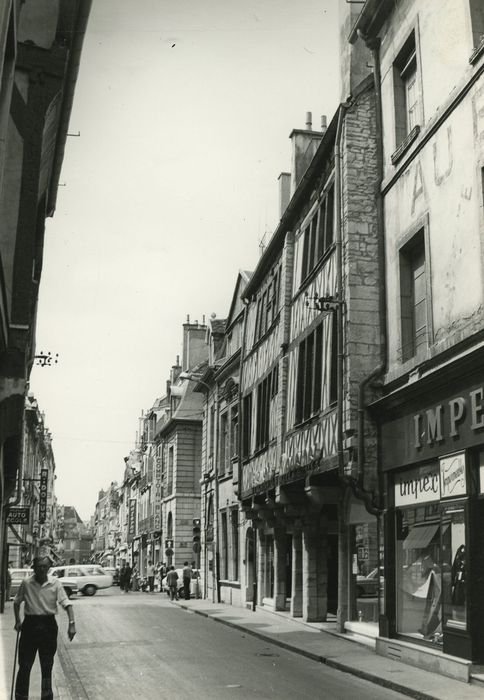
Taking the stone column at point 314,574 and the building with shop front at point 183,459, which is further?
the building with shop front at point 183,459

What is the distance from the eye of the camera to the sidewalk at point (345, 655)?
10.3 meters

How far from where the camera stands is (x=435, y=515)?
12695 millimetres

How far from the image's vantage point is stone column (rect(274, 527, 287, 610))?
74.7ft

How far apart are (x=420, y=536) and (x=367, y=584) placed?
387cm

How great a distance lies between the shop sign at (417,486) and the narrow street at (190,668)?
294cm

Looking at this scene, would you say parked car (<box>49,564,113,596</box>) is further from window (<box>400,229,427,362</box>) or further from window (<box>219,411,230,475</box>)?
window (<box>400,229,427,362</box>)

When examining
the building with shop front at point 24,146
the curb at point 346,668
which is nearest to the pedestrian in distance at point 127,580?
the curb at point 346,668

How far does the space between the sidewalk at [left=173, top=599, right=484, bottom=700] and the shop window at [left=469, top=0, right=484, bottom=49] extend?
346 inches

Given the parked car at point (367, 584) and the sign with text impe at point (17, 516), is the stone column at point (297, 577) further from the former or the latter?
Result: the sign with text impe at point (17, 516)

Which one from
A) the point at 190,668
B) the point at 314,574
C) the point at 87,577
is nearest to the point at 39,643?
the point at 190,668

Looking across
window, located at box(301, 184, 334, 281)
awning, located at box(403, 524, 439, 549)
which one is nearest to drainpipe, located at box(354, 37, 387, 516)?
awning, located at box(403, 524, 439, 549)

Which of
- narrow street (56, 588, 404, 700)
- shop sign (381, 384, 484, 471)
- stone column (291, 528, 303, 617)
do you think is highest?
shop sign (381, 384, 484, 471)

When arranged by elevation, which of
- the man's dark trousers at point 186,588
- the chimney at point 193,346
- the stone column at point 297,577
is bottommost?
the man's dark trousers at point 186,588

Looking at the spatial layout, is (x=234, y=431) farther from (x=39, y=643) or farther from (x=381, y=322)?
(x=39, y=643)
